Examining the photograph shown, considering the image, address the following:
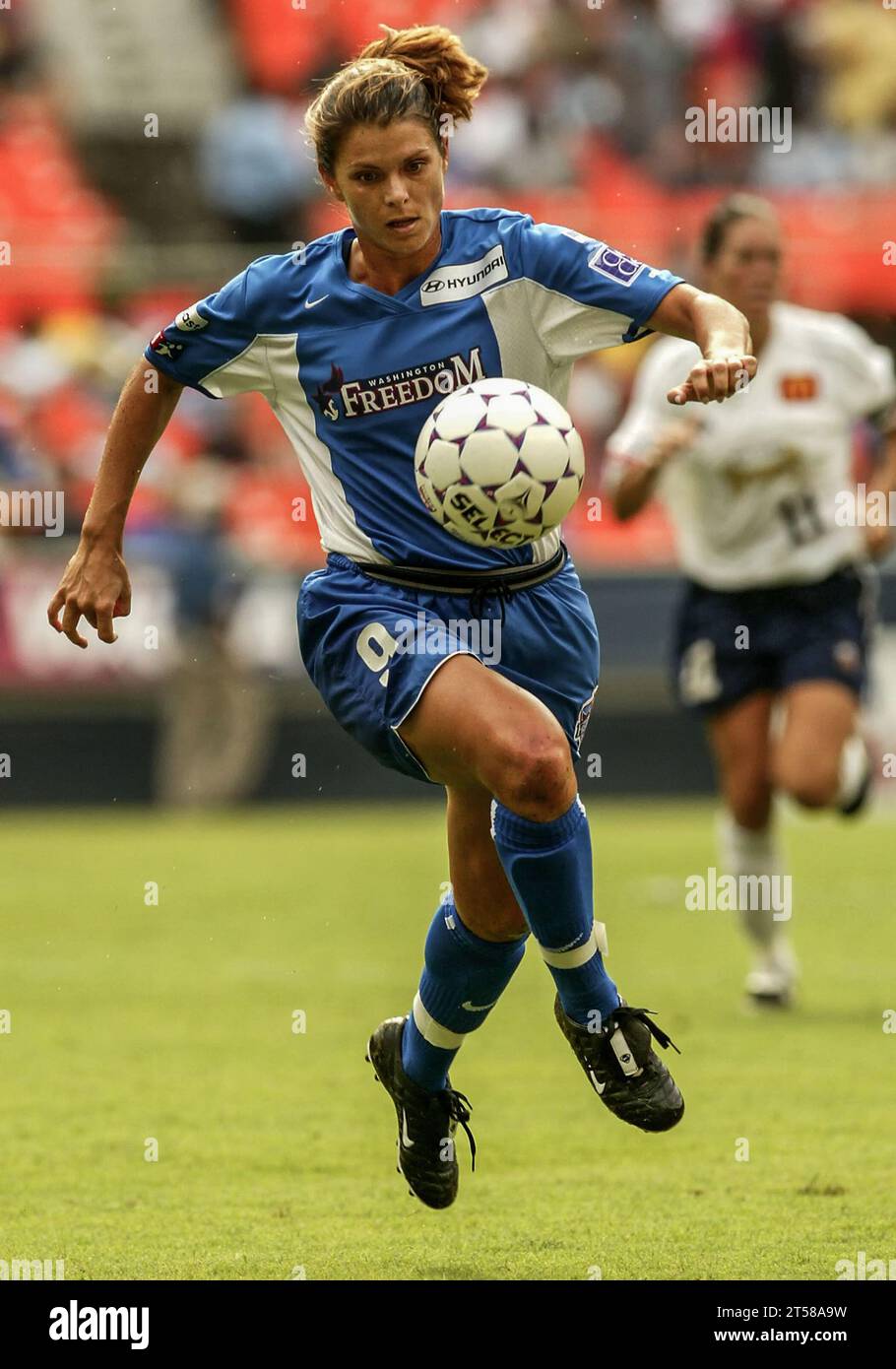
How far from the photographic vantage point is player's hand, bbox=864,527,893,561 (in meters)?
8.21

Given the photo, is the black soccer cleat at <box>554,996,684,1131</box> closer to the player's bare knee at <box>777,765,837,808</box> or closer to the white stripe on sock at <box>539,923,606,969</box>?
the white stripe on sock at <box>539,923,606,969</box>

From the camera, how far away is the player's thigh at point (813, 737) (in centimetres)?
810

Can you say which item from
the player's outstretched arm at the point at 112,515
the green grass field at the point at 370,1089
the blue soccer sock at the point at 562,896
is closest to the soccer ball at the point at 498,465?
the blue soccer sock at the point at 562,896

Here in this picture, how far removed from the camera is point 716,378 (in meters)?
4.39

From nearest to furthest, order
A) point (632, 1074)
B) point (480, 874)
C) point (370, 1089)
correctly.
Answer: point (632, 1074) → point (480, 874) → point (370, 1089)

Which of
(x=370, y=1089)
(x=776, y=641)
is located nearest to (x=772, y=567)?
(x=776, y=641)

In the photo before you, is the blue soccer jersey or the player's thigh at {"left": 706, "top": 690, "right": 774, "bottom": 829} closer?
the blue soccer jersey

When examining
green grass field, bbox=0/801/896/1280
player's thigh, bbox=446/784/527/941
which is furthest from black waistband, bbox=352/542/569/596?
green grass field, bbox=0/801/896/1280

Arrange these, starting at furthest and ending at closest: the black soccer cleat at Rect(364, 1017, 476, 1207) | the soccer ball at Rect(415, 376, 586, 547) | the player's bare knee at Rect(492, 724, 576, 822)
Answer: the black soccer cleat at Rect(364, 1017, 476, 1207)
the soccer ball at Rect(415, 376, 586, 547)
the player's bare knee at Rect(492, 724, 576, 822)

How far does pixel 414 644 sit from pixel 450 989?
87cm

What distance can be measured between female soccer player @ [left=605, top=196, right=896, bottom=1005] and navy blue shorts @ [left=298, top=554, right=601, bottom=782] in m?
3.11

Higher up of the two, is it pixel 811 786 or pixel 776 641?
pixel 776 641

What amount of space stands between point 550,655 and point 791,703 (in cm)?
337

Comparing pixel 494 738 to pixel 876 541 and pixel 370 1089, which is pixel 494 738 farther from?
pixel 876 541
